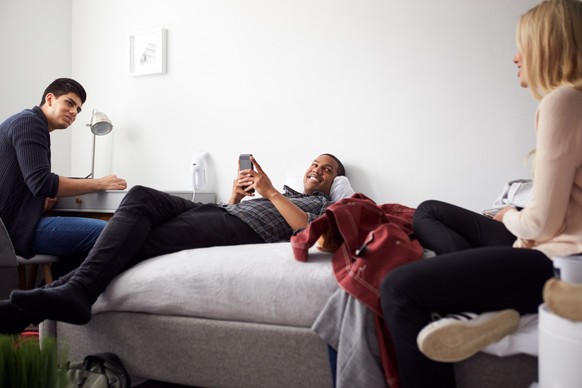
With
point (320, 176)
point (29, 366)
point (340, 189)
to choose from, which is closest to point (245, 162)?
point (320, 176)

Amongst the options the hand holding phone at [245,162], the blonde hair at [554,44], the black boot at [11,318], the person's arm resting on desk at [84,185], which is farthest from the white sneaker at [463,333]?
the person's arm resting on desk at [84,185]

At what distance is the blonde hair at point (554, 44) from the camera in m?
1.12

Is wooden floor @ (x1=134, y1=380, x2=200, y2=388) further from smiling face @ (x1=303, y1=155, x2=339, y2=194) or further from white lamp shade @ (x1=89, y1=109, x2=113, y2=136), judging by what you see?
white lamp shade @ (x1=89, y1=109, x2=113, y2=136)

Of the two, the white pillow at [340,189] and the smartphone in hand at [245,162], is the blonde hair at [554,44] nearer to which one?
the white pillow at [340,189]

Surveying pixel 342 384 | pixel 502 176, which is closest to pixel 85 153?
pixel 502 176

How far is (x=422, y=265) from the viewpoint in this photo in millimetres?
1071

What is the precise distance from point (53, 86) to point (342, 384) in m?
2.15

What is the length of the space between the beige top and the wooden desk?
7.06 feet

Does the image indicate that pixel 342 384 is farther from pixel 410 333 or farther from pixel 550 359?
pixel 550 359

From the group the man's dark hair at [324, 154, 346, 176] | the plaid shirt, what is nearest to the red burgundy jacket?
the plaid shirt

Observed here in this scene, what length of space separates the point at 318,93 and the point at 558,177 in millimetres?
1889

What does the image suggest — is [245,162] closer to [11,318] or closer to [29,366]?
[11,318]

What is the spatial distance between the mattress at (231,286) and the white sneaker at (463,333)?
312 mm

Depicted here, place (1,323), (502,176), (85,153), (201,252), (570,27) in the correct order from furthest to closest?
(85,153), (502,176), (201,252), (1,323), (570,27)
